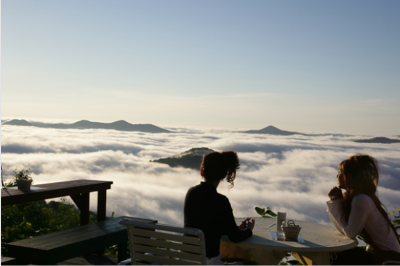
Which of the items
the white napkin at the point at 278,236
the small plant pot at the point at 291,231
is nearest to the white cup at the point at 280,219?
the white napkin at the point at 278,236

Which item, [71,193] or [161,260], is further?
[71,193]

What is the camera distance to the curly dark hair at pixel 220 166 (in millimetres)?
2234

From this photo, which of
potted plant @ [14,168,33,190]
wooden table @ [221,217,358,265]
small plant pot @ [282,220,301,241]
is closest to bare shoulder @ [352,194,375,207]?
wooden table @ [221,217,358,265]

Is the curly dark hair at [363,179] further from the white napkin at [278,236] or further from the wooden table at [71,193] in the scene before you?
the wooden table at [71,193]

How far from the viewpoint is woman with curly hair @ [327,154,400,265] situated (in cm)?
222

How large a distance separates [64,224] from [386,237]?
204 inches

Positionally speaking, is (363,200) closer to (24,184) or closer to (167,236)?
(167,236)

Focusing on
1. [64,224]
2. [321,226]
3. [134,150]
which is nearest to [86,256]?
[64,224]

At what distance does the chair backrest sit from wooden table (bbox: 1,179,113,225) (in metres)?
1.85

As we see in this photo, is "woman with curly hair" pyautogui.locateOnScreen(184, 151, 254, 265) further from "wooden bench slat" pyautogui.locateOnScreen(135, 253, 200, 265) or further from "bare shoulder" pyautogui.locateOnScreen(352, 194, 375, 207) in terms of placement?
"bare shoulder" pyautogui.locateOnScreen(352, 194, 375, 207)

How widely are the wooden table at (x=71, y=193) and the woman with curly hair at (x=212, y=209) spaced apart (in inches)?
78.1

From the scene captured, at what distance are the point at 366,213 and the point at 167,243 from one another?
1.41 meters

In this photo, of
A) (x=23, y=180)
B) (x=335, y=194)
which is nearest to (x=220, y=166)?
(x=335, y=194)

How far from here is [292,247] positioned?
2.16 metres
